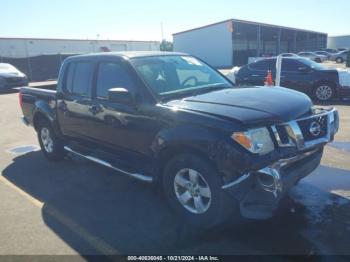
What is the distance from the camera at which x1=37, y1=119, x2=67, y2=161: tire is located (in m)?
6.75

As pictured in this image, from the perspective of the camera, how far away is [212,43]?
1953 inches

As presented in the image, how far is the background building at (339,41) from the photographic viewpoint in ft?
276

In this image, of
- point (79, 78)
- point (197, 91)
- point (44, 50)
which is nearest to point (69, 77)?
point (79, 78)

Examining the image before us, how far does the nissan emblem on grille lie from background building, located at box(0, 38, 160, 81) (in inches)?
1123

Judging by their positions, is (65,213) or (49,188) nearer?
(65,213)

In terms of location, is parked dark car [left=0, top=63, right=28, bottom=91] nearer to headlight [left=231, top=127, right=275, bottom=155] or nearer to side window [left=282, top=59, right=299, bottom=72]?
side window [left=282, top=59, right=299, bottom=72]

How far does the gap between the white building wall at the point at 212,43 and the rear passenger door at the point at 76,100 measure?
43.7m

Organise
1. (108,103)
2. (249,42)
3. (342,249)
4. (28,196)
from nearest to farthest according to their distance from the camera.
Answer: (342,249), (108,103), (28,196), (249,42)

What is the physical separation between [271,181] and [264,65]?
10.9m

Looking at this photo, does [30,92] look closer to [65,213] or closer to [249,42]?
[65,213]

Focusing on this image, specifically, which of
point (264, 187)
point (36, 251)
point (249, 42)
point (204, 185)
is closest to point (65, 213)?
point (36, 251)

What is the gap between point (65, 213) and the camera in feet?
15.2

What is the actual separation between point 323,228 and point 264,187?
37.3 inches

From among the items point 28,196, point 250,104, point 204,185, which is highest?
point 250,104
